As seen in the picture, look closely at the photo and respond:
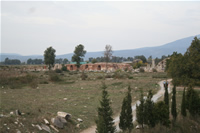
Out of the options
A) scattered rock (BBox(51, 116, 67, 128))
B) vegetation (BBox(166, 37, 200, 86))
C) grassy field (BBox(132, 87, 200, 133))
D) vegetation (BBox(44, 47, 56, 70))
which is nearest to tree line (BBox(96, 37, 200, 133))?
grassy field (BBox(132, 87, 200, 133))

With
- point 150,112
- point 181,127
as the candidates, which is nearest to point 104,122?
point 150,112

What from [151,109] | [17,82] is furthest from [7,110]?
[17,82]

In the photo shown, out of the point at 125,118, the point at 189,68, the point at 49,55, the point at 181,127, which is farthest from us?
the point at 49,55

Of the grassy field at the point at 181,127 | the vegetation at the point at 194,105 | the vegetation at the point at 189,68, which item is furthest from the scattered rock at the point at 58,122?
the vegetation at the point at 189,68

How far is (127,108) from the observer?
1016 centimetres

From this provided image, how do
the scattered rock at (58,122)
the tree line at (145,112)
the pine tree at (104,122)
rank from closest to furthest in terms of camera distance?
the pine tree at (104,122) → the tree line at (145,112) → the scattered rock at (58,122)

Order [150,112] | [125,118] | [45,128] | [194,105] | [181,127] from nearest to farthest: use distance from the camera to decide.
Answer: [45,128] → [125,118] → [150,112] → [181,127] → [194,105]

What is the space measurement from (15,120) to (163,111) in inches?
314

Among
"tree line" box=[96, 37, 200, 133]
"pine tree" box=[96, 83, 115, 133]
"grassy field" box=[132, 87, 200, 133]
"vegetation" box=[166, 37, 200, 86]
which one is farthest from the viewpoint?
"vegetation" box=[166, 37, 200, 86]

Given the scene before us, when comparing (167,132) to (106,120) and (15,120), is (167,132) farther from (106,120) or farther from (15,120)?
(15,120)

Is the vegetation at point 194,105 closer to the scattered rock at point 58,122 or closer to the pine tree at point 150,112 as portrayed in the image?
the pine tree at point 150,112

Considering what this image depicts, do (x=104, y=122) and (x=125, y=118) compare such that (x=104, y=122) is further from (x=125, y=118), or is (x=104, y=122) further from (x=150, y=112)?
(x=150, y=112)

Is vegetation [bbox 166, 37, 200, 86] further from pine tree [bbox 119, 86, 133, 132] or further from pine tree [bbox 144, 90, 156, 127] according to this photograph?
pine tree [bbox 119, 86, 133, 132]

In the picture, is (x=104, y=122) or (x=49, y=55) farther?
(x=49, y=55)
